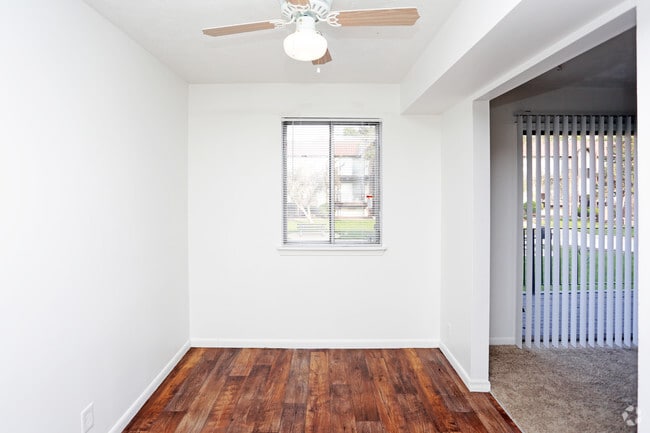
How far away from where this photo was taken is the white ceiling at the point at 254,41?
200 cm

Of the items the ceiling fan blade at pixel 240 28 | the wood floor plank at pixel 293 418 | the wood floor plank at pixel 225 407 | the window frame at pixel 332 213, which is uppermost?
the ceiling fan blade at pixel 240 28

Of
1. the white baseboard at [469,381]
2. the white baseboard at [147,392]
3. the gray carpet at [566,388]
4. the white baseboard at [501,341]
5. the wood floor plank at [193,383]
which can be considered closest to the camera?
the white baseboard at [147,392]

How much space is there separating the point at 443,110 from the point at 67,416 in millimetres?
3435

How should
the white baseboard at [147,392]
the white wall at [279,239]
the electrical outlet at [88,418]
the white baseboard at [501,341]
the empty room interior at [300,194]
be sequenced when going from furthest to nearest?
1. the white baseboard at [501,341]
2. the white wall at [279,239]
3. the white baseboard at [147,392]
4. the electrical outlet at [88,418]
5. the empty room interior at [300,194]

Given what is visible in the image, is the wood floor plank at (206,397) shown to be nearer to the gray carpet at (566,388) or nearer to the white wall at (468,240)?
the white wall at (468,240)

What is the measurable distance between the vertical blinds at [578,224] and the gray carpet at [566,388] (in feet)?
0.87

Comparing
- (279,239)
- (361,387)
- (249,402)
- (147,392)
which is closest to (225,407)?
(249,402)

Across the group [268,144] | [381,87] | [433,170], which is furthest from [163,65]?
[433,170]

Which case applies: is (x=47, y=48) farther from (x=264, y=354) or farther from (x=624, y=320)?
(x=624, y=320)

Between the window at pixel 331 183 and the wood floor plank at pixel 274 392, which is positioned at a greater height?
the window at pixel 331 183

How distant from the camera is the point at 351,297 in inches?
137

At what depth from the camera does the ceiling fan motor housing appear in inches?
64.5

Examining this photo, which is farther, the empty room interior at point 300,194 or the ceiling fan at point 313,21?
the empty room interior at point 300,194

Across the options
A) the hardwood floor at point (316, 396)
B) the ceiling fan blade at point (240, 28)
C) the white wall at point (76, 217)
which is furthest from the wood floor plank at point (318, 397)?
the ceiling fan blade at point (240, 28)
